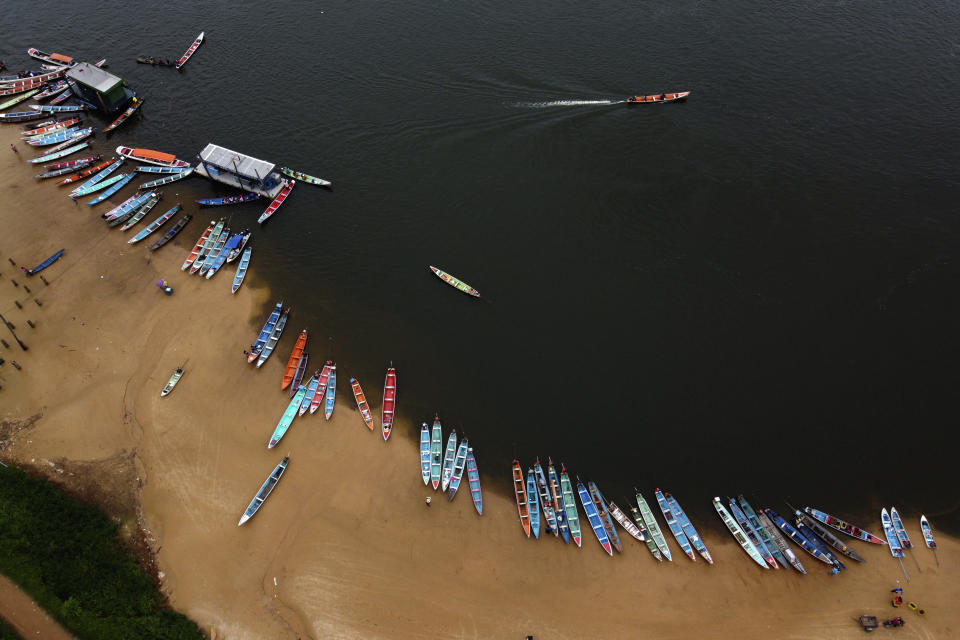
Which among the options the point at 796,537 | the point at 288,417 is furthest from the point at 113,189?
the point at 796,537

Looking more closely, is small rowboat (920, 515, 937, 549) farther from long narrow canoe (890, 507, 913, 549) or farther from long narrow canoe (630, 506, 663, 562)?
long narrow canoe (630, 506, 663, 562)

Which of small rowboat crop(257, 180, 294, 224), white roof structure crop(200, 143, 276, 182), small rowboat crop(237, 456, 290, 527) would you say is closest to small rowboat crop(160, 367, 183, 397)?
small rowboat crop(237, 456, 290, 527)

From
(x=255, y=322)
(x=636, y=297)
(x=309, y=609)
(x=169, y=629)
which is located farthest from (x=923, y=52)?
(x=169, y=629)

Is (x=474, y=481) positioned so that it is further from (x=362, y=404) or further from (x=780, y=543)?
(x=780, y=543)

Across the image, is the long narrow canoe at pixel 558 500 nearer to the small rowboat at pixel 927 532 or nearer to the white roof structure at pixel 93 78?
the small rowboat at pixel 927 532

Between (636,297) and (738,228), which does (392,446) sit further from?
(738,228)

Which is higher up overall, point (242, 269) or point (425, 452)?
point (242, 269)
